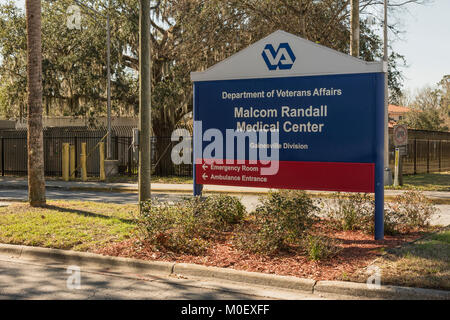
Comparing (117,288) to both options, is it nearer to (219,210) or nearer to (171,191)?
(219,210)

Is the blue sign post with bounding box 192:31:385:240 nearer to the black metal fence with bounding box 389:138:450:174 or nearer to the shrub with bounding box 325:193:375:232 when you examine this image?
the shrub with bounding box 325:193:375:232

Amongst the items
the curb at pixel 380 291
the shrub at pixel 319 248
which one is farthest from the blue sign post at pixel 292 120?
the curb at pixel 380 291

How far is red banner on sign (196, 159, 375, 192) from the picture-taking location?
26.5 ft

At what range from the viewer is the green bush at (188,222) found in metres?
7.45

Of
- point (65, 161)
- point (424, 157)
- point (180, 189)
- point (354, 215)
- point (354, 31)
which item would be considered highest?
point (354, 31)

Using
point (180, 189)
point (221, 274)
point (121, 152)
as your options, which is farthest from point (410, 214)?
point (121, 152)

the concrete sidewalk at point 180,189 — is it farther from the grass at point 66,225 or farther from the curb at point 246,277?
the curb at point 246,277

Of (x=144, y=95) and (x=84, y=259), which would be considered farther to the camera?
(x=144, y=95)

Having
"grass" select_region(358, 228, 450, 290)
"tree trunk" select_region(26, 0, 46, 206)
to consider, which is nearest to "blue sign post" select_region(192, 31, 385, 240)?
"grass" select_region(358, 228, 450, 290)

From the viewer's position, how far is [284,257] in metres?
6.95

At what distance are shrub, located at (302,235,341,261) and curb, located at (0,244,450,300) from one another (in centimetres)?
79

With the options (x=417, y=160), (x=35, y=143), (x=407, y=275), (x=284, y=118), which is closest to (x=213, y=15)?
(x=35, y=143)

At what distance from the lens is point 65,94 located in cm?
2531

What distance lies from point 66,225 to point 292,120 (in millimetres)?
4542
